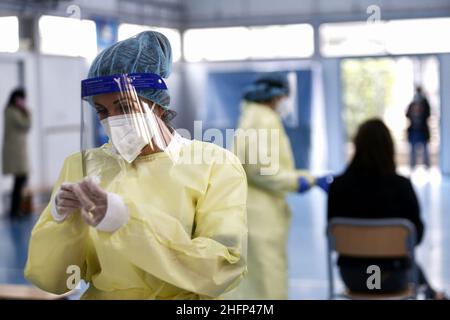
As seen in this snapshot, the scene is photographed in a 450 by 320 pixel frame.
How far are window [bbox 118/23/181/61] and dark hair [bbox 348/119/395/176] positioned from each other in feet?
3.07

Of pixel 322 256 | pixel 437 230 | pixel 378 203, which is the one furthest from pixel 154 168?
pixel 322 256

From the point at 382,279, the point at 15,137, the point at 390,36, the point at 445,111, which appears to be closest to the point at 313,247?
the point at 15,137

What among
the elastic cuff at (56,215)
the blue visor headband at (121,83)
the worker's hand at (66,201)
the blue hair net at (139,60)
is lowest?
the elastic cuff at (56,215)

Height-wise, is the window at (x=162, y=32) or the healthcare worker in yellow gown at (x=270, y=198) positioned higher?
the window at (x=162, y=32)

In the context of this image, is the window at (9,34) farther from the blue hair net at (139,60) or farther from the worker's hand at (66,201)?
the worker's hand at (66,201)

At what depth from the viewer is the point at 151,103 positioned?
122cm

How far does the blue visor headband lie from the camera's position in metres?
1.20

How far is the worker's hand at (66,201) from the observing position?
1.16 meters

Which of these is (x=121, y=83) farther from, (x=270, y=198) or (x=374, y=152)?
(x=374, y=152)

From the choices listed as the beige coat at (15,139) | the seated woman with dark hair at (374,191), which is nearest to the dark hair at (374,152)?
the seated woman with dark hair at (374,191)

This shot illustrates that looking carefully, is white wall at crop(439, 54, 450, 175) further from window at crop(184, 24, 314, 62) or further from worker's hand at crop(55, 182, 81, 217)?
worker's hand at crop(55, 182, 81, 217)

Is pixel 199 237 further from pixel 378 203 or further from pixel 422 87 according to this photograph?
pixel 378 203

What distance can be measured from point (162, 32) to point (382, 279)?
0.68 m

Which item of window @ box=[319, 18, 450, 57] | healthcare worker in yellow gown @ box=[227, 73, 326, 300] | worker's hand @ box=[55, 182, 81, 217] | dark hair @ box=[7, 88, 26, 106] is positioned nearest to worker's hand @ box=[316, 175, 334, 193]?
healthcare worker in yellow gown @ box=[227, 73, 326, 300]
